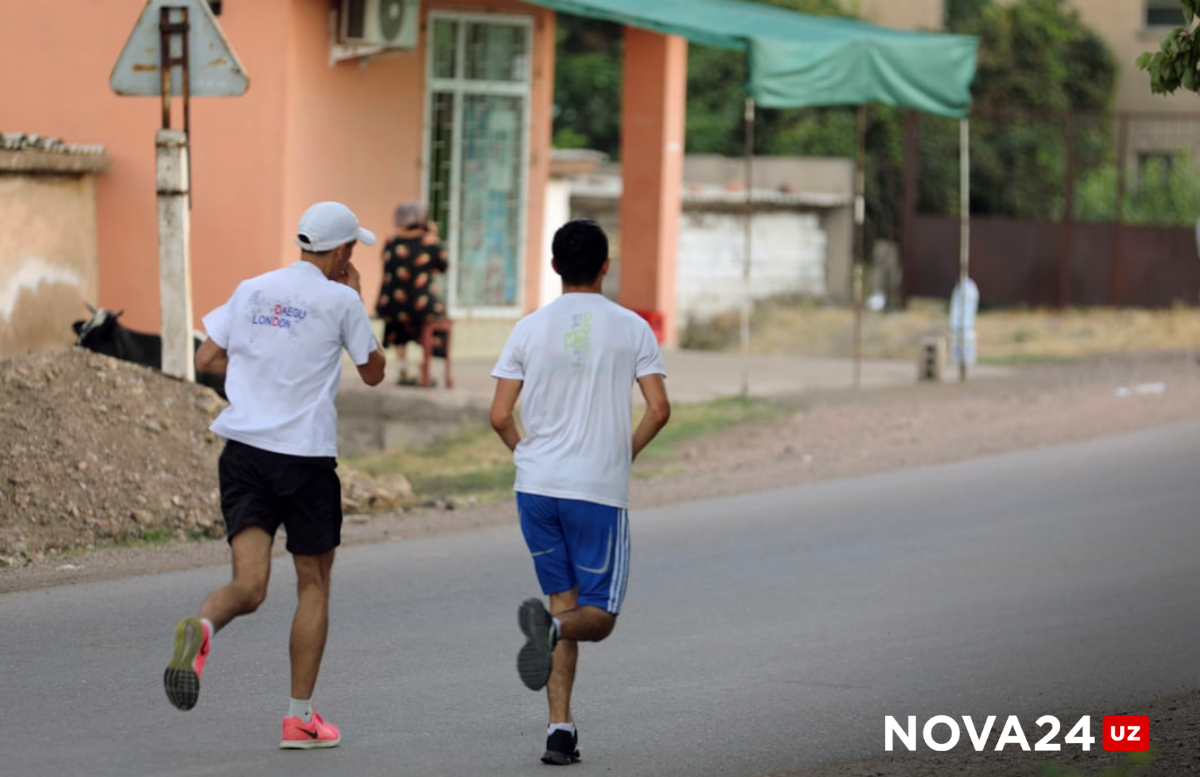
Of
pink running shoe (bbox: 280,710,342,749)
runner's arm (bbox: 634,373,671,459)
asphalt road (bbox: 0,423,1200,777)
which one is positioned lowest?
asphalt road (bbox: 0,423,1200,777)

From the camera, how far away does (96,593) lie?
805 cm

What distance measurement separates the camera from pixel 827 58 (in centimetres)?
1559

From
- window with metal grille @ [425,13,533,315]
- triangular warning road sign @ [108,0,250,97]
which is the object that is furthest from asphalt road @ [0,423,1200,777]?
window with metal grille @ [425,13,533,315]

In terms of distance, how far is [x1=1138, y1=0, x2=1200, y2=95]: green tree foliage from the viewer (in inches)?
251

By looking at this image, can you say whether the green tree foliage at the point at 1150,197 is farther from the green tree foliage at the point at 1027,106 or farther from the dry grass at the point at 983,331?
the dry grass at the point at 983,331

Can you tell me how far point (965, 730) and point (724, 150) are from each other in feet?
93.1

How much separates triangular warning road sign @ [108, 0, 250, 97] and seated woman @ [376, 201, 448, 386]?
4.47 meters

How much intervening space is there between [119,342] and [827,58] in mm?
6851

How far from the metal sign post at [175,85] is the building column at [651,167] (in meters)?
9.79

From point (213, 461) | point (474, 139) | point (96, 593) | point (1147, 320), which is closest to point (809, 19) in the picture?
point (474, 139)

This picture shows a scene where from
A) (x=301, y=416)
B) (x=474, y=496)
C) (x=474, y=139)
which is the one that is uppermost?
(x=474, y=139)

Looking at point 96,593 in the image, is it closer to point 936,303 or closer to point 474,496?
point 474,496

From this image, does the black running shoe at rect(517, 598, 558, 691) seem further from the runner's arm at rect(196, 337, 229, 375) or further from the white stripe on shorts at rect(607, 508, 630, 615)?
the runner's arm at rect(196, 337, 229, 375)

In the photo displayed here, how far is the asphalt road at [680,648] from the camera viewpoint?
5.86 metres
